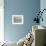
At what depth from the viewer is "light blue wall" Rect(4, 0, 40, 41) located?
189 inches

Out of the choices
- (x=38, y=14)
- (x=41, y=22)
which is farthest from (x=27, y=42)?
(x=38, y=14)

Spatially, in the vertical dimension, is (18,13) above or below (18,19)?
above

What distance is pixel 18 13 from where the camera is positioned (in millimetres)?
4848

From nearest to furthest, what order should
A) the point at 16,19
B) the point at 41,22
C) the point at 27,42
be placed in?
1. the point at 27,42
2. the point at 41,22
3. the point at 16,19

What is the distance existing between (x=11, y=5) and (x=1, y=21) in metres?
0.71

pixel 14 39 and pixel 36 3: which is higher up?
pixel 36 3

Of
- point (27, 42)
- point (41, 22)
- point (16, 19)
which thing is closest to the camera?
point (27, 42)

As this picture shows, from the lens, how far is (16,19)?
194 inches

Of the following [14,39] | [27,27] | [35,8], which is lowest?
[14,39]

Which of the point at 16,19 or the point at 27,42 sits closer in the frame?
the point at 27,42

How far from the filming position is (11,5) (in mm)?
4824

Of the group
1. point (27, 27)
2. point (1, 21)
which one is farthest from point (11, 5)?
point (27, 27)

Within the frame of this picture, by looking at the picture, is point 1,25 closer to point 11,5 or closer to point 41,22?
point 11,5

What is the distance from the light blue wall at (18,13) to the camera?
15.8ft
